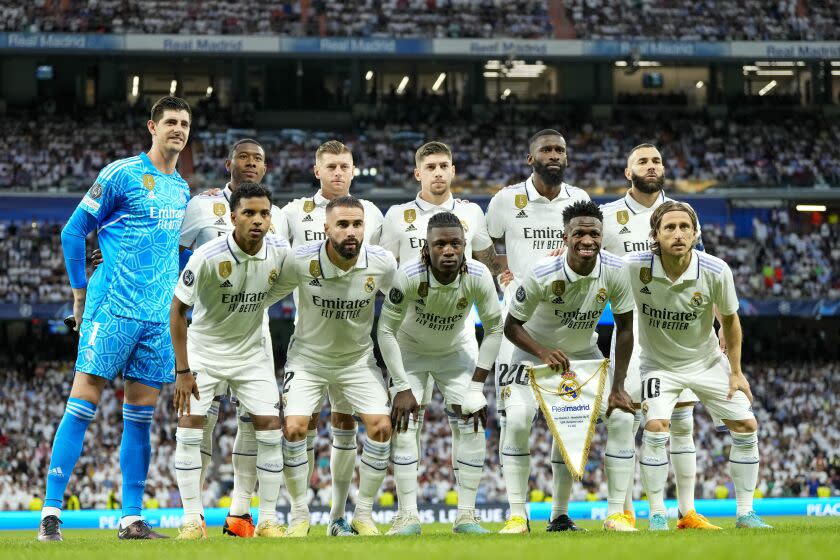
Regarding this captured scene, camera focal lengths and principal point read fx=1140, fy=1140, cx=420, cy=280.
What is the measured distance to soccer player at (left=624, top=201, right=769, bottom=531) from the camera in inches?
337

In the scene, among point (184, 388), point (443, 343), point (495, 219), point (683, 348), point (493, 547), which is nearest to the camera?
point (493, 547)

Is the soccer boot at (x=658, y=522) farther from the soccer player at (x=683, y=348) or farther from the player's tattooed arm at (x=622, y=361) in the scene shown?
the player's tattooed arm at (x=622, y=361)

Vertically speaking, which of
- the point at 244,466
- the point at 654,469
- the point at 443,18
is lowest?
the point at 244,466

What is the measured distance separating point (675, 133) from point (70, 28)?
18.5m

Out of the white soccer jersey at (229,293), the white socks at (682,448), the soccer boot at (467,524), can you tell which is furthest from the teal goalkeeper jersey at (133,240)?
the white socks at (682,448)

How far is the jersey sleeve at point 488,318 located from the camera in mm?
8539

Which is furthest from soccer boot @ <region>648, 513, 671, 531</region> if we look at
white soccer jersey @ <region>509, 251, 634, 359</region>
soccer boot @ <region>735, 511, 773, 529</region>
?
white soccer jersey @ <region>509, 251, 634, 359</region>

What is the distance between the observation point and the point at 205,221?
9477 millimetres

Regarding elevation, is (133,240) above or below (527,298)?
above

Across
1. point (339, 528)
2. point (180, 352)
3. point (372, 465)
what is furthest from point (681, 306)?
point (180, 352)

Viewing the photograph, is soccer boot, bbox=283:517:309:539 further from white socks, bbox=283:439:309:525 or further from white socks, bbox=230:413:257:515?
white socks, bbox=230:413:257:515

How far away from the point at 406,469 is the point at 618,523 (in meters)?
1.60

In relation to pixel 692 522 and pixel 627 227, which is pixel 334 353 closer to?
pixel 627 227

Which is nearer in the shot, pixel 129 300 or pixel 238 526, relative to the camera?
pixel 129 300
